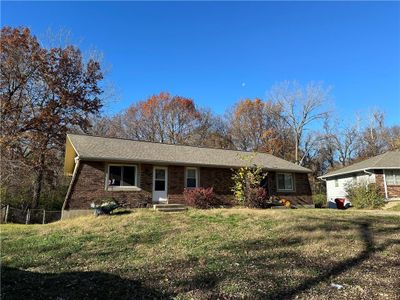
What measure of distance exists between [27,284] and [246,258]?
4.08 meters

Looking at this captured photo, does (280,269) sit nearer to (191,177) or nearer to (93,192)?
(93,192)

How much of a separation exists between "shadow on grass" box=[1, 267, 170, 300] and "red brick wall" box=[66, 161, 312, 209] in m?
8.94

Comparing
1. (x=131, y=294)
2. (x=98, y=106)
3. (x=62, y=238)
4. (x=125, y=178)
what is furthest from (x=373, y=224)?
(x=98, y=106)

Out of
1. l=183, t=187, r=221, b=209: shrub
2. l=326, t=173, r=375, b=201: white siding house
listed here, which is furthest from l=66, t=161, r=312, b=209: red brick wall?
l=326, t=173, r=375, b=201: white siding house

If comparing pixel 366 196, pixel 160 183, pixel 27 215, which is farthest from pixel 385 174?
pixel 27 215

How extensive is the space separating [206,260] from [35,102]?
22.1 m

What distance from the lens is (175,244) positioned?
329 inches

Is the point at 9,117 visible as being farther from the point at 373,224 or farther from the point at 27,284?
the point at 373,224

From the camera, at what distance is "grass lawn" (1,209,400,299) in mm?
4914

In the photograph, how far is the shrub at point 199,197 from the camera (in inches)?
664

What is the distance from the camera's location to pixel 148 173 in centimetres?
1675

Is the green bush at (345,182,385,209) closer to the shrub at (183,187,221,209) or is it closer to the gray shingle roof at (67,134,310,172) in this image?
the gray shingle roof at (67,134,310,172)

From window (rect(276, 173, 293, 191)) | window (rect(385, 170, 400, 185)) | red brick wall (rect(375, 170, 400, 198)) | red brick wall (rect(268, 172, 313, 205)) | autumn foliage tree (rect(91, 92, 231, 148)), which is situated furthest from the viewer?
autumn foliage tree (rect(91, 92, 231, 148))

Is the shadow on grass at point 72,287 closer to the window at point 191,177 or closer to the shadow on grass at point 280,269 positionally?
the shadow on grass at point 280,269
